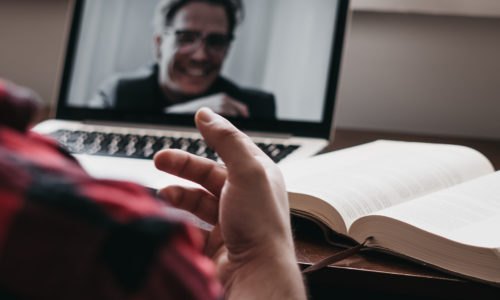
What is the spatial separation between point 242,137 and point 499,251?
22 centimetres

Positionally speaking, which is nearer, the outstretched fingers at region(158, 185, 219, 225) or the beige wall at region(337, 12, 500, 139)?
the outstretched fingers at region(158, 185, 219, 225)

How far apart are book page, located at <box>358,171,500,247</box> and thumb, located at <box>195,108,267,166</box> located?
152mm

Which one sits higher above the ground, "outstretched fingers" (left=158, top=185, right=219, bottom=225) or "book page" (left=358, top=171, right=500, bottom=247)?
"book page" (left=358, top=171, right=500, bottom=247)

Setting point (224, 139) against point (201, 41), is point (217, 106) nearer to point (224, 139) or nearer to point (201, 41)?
point (201, 41)

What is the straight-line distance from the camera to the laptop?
0.85 metres

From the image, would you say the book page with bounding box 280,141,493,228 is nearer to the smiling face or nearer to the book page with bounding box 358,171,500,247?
the book page with bounding box 358,171,500,247

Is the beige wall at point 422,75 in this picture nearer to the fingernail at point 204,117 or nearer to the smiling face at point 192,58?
the smiling face at point 192,58

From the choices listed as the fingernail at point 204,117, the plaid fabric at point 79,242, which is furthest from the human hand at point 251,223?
the plaid fabric at point 79,242

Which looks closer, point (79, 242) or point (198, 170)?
point (79, 242)

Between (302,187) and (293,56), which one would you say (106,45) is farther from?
(302,187)

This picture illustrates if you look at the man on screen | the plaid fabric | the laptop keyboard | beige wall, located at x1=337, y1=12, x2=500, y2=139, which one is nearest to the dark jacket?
the man on screen

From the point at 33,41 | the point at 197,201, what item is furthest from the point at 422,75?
the point at 33,41

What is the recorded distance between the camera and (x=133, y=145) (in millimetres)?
732

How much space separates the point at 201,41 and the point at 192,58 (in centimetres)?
3
